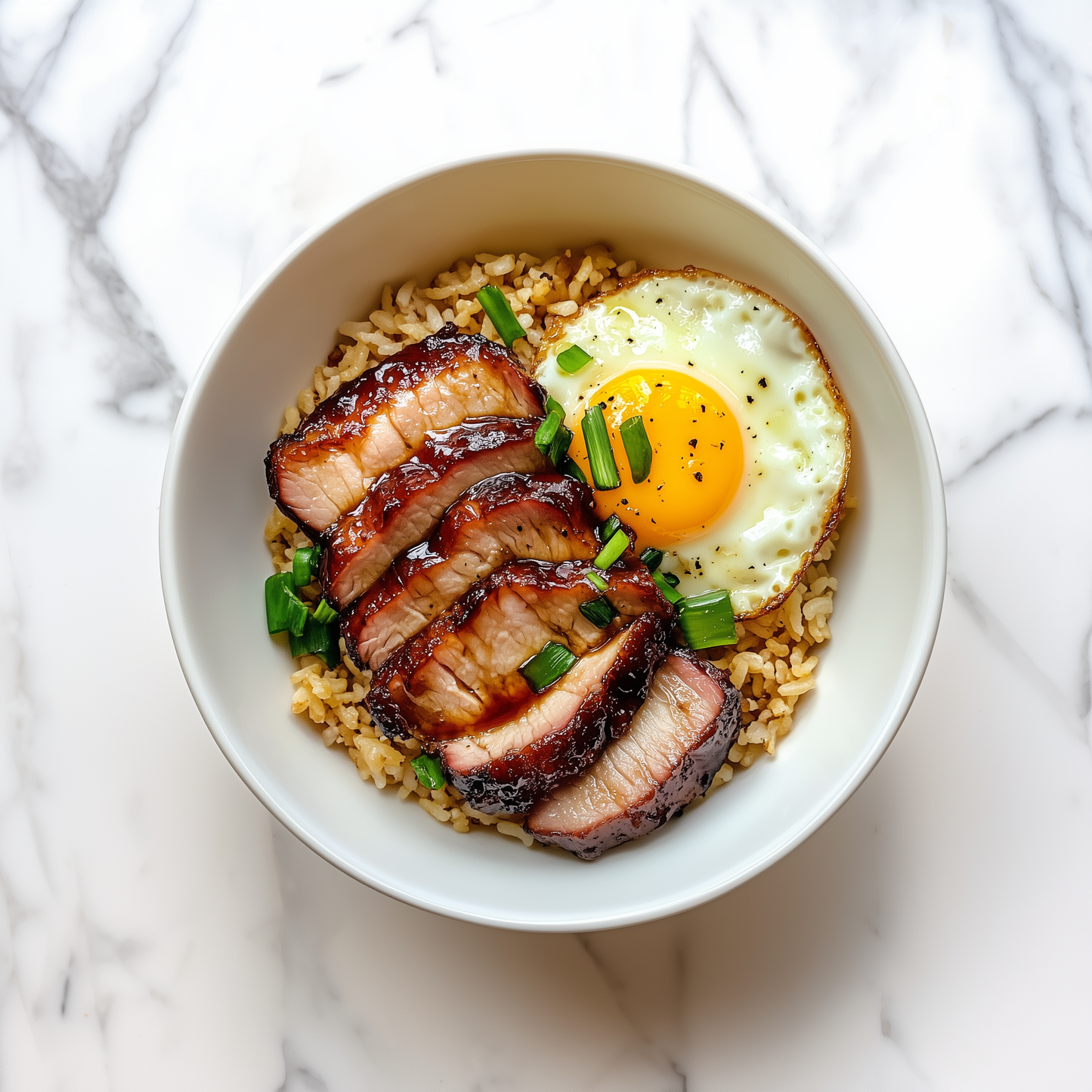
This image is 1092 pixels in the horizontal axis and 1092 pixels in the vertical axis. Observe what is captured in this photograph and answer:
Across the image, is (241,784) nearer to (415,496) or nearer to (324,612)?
(324,612)

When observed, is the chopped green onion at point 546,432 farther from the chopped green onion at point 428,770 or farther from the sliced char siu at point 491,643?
the chopped green onion at point 428,770

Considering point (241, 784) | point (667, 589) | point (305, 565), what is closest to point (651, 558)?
point (667, 589)

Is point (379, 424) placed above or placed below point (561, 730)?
above

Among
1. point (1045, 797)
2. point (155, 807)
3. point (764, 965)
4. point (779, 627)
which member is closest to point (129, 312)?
point (155, 807)

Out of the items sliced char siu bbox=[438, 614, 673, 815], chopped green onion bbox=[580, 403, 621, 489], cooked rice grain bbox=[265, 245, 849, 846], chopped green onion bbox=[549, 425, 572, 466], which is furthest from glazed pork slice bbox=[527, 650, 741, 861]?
chopped green onion bbox=[549, 425, 572, 466]

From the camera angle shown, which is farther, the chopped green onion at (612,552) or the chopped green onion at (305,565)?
the chopped green onion at (305,565)

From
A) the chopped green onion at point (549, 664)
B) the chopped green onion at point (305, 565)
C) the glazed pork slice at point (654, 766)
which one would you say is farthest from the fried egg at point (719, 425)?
the chopped green onion at point (305, 565)

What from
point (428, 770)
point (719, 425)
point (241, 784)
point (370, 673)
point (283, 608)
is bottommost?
point (241, 784)
